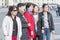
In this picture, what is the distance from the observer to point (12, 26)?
571 centimetres

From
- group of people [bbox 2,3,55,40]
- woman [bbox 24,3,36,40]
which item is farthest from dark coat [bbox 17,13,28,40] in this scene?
woman [bbox 24,3,36,40]

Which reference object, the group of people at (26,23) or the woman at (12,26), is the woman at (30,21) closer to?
the group of people at (26,23)

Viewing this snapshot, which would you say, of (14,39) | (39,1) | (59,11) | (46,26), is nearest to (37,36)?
(46,26)

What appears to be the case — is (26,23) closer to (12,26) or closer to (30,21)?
(30,21)

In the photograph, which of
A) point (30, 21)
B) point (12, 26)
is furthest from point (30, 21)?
point (12, 26)

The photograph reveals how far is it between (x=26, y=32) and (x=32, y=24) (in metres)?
0.34

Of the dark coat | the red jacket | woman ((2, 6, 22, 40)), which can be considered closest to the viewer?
woman ((2, 6, 22, 40))

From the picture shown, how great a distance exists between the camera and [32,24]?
6.37m

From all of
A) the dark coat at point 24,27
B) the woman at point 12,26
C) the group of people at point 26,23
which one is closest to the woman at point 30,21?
the group of people at point 26,23

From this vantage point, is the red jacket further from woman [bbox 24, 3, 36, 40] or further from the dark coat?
the dark coat

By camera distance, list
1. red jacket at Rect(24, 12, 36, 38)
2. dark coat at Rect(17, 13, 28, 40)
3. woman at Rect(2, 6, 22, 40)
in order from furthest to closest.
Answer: red jacket at Rect(24, 12, 36, 38), dark coat at Rect(17, 13, 28, 40), woman at Rect(2, 6, 22, 40)

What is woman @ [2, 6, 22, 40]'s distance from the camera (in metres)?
5.66

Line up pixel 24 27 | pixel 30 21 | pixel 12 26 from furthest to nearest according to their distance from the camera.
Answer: pixel 30 21 → pixel 24 27 → pixel 12 26

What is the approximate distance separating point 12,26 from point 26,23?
0.52m
